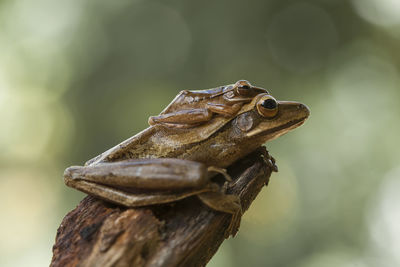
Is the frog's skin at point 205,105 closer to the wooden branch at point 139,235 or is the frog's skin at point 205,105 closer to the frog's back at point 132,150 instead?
the frog's back at point 132,150

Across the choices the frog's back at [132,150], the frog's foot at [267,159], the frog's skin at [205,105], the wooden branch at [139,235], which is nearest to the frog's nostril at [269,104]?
the frog's skin at [205,105]

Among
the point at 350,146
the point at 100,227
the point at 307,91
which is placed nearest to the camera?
the point at 100,227

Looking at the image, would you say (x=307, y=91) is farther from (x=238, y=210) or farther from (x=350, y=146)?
(x=238, y=210)

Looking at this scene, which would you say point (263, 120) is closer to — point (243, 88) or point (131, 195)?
point (243, 88)

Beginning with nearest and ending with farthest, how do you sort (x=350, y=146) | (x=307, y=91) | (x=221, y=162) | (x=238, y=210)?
1. (x=238, y=210)
2. (x=221, y=162)
3. (x=350, y=146)
4. (x=307, y=91)

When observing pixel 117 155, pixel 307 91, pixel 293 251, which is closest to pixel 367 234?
pixel 293 251

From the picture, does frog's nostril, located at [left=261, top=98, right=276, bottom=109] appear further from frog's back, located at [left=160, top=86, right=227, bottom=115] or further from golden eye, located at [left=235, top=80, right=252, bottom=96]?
frog's back, located at [left=160, top=86, right=227, bottom=115]
